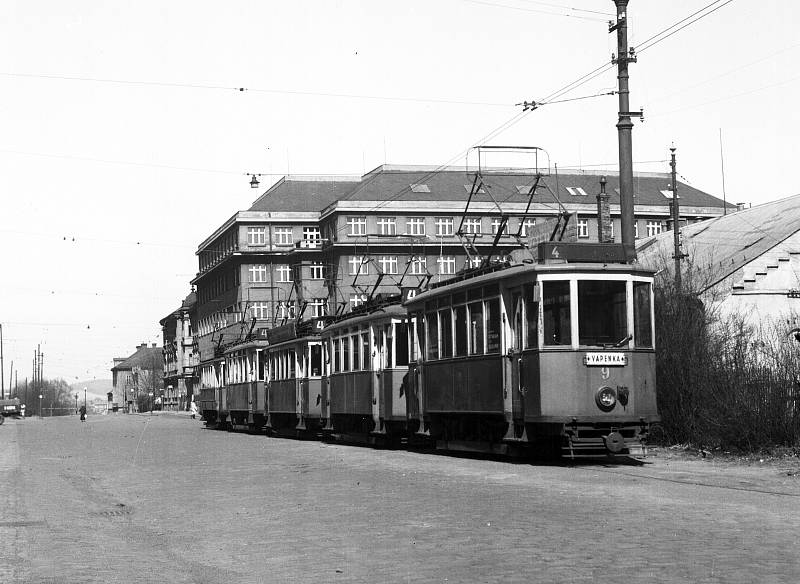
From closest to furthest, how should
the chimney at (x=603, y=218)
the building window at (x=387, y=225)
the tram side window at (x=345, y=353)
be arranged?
the tram side window at (x=345, y=353)
the chimney at (x=603, y=218)
the building window at (x=387, y=225)

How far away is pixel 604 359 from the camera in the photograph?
17.2m

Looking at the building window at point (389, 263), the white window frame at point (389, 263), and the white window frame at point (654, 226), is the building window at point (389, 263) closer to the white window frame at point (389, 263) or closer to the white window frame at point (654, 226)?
the white window frame at point (389, 263)

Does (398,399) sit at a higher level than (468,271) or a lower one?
lower

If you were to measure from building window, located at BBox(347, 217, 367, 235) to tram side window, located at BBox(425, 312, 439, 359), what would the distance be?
219 feet

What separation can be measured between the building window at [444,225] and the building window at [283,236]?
524 inches

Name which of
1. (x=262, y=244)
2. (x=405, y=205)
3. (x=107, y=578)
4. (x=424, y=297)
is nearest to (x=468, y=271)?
(x=424, y=297)

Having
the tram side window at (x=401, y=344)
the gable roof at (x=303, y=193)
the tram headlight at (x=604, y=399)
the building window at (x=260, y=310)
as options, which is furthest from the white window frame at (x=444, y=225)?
the tram headlight at (x=604, y=399)

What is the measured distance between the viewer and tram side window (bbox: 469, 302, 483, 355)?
63.6ft

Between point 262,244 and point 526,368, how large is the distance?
79382 mm

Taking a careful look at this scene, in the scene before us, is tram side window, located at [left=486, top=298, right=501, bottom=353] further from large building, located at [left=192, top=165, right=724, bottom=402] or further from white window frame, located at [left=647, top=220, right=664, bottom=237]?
A: white window frame, located at [left=647, top=220, right=664, bottom=237]

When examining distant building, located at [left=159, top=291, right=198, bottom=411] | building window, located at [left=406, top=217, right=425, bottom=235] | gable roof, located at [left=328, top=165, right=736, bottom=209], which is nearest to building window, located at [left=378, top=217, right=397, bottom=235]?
building window, located at [left=406, top=217, right=425, bottom=235]

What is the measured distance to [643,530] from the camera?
9812mm

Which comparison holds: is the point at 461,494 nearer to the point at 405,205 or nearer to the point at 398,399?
the point at 398,399

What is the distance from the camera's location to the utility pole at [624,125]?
2003 centimetres
